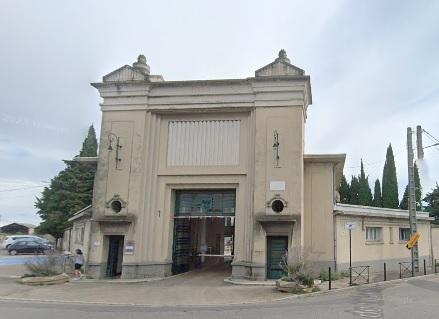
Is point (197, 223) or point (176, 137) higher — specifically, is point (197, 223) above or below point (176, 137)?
below

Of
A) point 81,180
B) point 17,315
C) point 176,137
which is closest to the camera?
point 17,315

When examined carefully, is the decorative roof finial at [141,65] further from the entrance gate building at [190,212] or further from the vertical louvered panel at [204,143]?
the entrance gate building at [190,212]

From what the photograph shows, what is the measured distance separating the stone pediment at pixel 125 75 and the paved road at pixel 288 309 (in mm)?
12636

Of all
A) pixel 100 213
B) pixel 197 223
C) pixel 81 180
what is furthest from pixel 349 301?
pixel 81 180

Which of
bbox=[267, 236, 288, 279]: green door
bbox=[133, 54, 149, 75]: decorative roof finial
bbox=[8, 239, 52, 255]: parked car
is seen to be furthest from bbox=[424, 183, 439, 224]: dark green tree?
bbox=[8, 239, 52, 255]: parked car

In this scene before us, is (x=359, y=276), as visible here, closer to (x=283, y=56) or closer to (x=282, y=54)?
(x=283, y=56)

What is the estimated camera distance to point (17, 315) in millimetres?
12430

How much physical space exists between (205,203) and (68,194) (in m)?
28.5

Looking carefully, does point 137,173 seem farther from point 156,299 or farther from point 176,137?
point 156,299

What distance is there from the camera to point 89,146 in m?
49.6

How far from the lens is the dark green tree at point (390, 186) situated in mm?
49250

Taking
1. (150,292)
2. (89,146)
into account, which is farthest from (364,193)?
(150,292)

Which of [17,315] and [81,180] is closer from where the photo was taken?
[17,315]

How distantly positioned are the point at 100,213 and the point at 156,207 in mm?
2849
